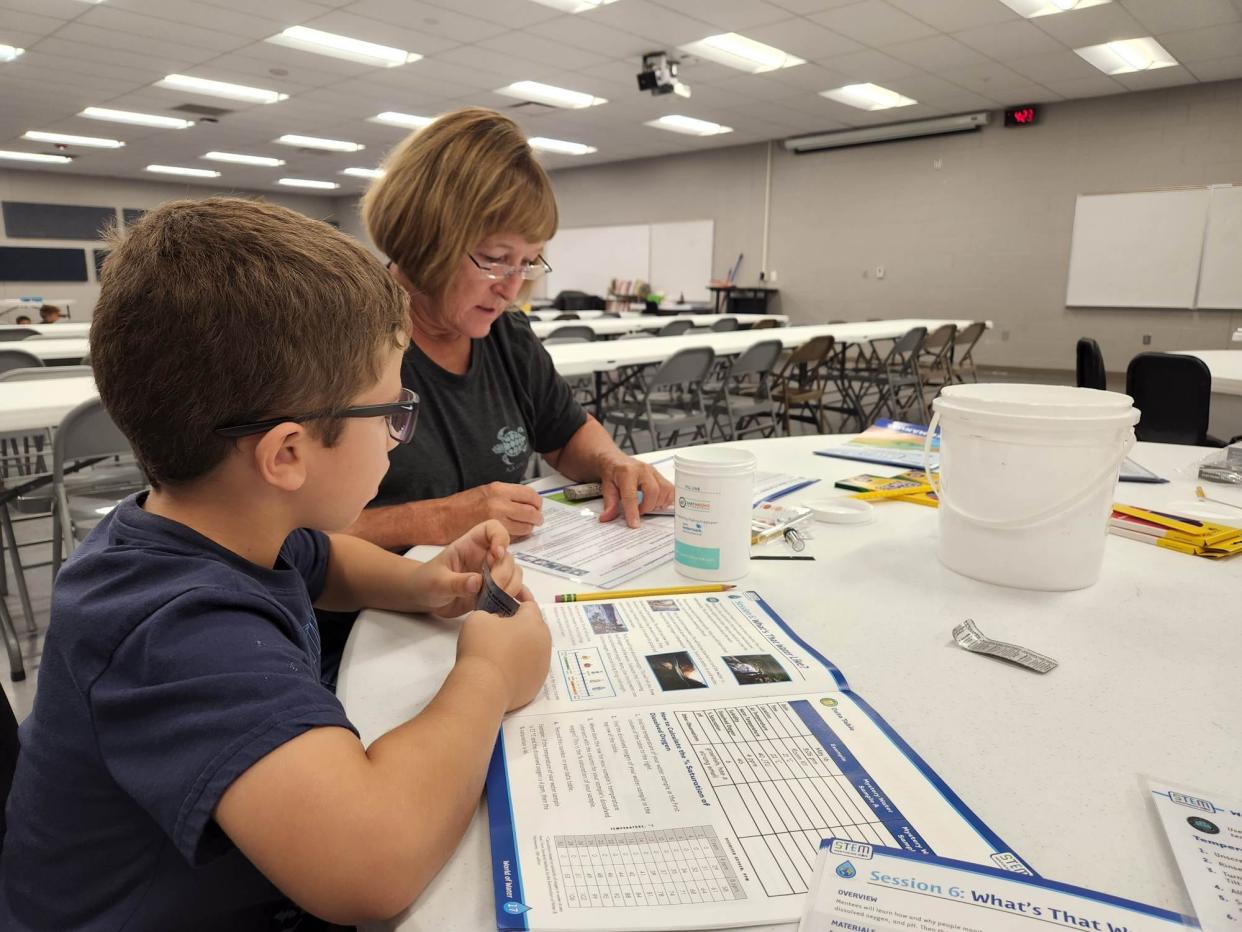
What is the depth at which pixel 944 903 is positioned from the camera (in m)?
0.45

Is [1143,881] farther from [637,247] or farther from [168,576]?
[637,247]

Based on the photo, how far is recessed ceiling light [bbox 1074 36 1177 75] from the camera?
5801 mm

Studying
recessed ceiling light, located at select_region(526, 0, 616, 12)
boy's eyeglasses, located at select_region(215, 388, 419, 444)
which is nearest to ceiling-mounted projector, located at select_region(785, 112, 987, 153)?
recessed ceiling light, located at select_region(526, 0, 616, 12)

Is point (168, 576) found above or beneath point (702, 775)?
above

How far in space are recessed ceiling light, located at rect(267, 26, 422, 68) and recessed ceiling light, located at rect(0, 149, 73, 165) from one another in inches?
276

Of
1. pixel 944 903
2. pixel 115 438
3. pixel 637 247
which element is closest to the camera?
pixel 944 903

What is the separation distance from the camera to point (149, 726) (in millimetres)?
503

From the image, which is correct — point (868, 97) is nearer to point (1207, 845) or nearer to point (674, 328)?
point (674, 328)

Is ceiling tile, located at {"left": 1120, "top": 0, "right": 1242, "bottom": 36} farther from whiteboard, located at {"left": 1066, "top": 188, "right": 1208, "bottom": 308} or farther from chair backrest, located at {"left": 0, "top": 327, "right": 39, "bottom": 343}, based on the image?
chair backrest, located at {"left": 0, "top": 327, "right": 39, "bottom": 343}

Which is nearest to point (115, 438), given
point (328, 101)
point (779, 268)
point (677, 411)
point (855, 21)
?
point (677, 411)

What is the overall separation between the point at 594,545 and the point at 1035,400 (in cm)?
60

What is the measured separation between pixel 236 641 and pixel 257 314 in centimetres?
24

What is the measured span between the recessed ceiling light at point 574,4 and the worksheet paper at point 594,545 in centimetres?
467

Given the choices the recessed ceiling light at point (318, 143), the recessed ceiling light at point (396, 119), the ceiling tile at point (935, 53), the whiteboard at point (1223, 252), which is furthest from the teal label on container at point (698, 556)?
the recessed ceiling light at point (318, 143)
